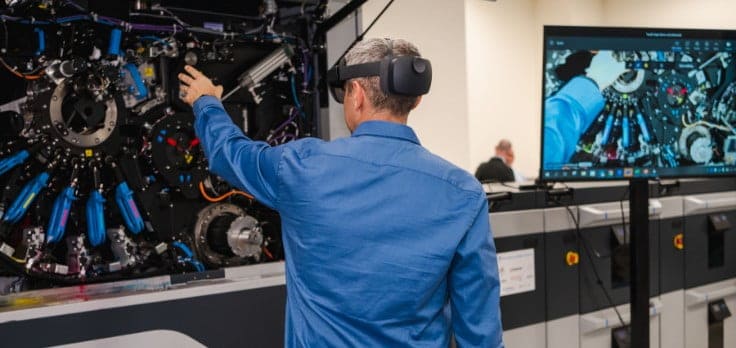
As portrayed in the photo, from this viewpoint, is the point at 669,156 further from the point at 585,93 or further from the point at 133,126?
the point at 133,126

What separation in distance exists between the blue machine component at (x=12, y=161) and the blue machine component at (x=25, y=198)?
6 centimetres

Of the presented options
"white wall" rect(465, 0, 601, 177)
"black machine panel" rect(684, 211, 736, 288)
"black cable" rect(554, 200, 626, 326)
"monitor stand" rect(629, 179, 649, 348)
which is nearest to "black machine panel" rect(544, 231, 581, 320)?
"black cable" rect(554, 200, 626, 326)

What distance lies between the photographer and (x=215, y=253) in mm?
2176

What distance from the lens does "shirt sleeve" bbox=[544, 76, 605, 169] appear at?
7.88ft

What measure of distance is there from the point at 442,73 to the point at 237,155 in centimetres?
221

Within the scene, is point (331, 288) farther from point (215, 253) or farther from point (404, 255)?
point (215, 253)

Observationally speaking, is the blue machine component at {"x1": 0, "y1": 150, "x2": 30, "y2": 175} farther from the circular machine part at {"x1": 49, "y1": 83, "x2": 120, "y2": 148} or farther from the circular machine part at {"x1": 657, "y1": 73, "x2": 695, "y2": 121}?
the circular machine part at {"x1": 657, "y1": 73, "x2": 695, "y2": 121}

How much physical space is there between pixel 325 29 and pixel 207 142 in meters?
0.81

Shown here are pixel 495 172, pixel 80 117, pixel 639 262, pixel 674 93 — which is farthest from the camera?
pixel 495 172

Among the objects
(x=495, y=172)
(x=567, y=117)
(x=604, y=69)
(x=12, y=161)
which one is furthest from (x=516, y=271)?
(x=495, y=172)

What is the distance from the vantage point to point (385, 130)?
1.46m

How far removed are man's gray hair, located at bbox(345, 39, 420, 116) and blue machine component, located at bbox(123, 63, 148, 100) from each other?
80 cm

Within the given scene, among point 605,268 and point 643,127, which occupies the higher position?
point 643,127

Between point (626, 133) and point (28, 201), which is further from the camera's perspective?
point (626, 133)
